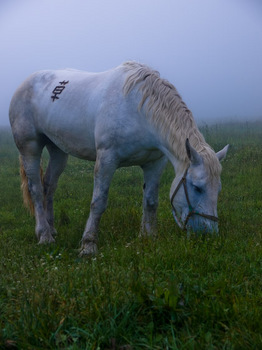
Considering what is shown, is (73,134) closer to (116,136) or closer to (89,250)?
(116,136)

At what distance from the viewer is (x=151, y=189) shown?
5145 millimetres

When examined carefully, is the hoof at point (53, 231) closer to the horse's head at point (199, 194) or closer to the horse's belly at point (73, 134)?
the horse's belly at point (73, 134)

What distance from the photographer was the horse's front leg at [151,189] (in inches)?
201

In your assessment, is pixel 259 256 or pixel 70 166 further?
pixel 70 166

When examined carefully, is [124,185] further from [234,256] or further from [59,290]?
[59,290]

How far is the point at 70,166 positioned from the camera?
1212 cm

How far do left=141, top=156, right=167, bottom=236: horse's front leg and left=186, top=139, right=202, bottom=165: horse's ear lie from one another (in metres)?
1.13

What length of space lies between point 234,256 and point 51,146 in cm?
362

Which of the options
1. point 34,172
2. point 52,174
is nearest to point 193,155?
point 34,172

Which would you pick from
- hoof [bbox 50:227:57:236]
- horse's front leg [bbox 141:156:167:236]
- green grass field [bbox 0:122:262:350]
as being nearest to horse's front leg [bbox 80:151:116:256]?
green grass field [bbox 0:122:262:350]

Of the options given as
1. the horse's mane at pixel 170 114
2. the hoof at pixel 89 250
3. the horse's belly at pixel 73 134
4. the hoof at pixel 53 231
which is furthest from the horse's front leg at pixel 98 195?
the hoof at pixel 53 231


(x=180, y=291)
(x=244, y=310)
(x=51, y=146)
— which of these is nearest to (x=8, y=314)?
(x=180, y=291)

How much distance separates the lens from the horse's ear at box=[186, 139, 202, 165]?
12.7ft

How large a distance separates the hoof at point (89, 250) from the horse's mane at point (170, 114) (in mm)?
1361
